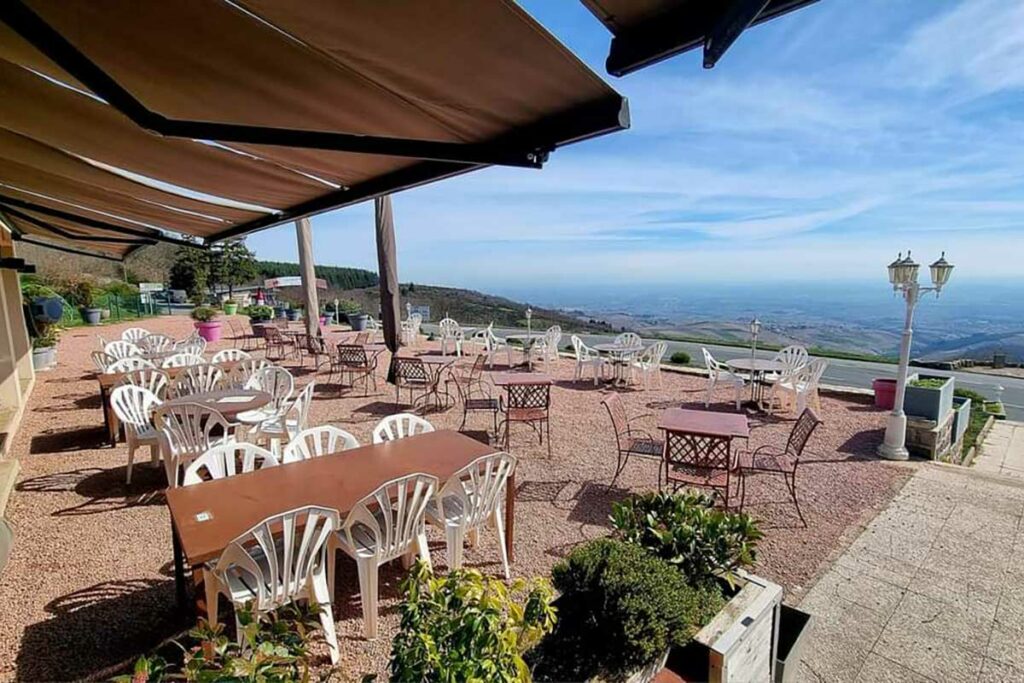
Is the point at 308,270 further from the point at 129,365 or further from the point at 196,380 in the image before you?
the point at 196,380

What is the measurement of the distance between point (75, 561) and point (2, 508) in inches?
30.6

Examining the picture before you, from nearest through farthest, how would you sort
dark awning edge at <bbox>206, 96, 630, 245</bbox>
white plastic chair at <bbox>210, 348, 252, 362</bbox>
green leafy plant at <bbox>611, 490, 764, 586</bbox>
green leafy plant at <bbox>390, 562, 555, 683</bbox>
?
1. green leafy plant at <bbox>390, 562, 555, 683</bbox>
2. dark awning edge at <bbox>206, 96, 630, 245</bbox>
3. green leafy plant at <bbox>611, 490, 764, 586</bbox>
4. white plastic chair at <bbox>210, 348, 252, 362</bbox>

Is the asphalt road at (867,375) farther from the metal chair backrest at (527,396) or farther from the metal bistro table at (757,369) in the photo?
the metal chair backrest at (527,396)

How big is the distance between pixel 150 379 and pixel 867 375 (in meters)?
11.8

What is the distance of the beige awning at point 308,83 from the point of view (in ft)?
3.82

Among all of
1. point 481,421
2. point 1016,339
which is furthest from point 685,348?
point 1016,339

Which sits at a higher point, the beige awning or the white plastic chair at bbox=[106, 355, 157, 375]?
the beige awning

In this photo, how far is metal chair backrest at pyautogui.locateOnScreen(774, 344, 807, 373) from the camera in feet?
23.6

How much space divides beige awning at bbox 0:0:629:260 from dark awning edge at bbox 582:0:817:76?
139 millimetres

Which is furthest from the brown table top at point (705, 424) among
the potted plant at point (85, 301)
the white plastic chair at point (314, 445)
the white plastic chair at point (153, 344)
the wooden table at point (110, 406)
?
the potted plant at point (85, 301)

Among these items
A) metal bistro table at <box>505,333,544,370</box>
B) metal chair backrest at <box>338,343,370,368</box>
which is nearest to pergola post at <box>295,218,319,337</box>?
metal chair backrest at <box>338,343,370,368</box>

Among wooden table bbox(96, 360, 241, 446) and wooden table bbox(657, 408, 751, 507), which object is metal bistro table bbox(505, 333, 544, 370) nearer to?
wooden table bbox(657, 408, 751, 507)

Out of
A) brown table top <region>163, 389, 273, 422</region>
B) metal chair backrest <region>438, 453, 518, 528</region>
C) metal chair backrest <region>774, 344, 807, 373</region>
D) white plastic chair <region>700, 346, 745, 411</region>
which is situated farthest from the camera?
white plastic chair <region>700, 346, 745, 411</region>

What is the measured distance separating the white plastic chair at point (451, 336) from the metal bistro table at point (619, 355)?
372 centimetres
